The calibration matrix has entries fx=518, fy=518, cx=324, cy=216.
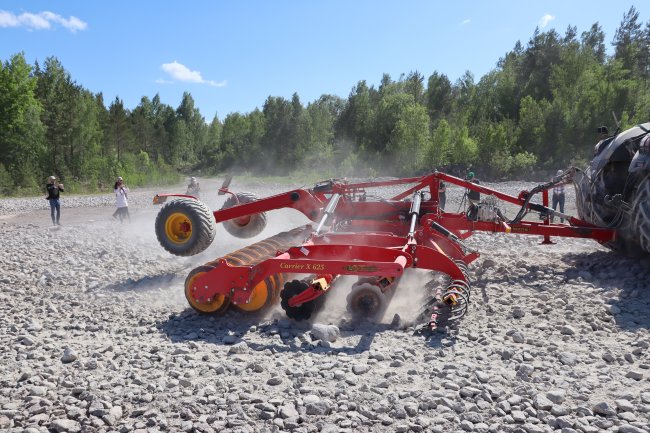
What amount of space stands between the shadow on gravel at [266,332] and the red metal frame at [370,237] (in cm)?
33

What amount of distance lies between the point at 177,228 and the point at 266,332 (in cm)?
279

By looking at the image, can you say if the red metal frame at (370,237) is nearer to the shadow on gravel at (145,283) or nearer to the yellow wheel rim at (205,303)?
the yellow wheel rim at (205,303)

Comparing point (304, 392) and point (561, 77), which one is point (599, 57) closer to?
point (561, 77)

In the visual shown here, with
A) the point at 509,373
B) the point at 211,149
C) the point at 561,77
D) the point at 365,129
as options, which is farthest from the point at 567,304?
the point at 211,149

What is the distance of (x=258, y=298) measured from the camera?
6215mm

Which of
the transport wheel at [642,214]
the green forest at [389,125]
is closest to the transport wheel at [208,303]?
the transport wheel at [642,214]

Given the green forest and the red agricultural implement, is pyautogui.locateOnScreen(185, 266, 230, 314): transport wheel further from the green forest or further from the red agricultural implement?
the green forest

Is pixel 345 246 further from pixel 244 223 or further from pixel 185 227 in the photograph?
pixel 244 223

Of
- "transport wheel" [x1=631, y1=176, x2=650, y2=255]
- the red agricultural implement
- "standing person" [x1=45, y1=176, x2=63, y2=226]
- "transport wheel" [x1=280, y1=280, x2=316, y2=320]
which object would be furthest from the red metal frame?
"standing person" [x1=45, y1=176, x2=63, y2=226]

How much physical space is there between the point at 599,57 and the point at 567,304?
68.0 meters

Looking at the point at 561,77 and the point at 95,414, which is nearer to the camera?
the point at 95,414

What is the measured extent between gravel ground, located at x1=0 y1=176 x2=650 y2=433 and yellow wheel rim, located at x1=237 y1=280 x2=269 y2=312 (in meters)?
0.17

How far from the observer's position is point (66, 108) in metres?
43.2

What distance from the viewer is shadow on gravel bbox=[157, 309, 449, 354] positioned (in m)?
5.25
